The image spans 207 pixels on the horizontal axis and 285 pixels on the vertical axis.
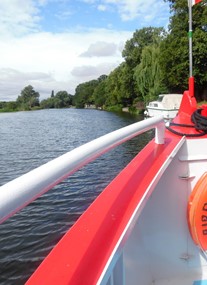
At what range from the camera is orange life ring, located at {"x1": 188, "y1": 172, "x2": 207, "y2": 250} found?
2.47m

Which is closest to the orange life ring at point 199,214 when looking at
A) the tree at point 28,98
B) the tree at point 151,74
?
the tree at point 151,74

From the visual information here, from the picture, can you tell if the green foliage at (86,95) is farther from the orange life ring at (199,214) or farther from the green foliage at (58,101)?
the orange life ring at (199,214)

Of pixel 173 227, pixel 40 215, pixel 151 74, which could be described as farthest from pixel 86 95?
pixel 173 227

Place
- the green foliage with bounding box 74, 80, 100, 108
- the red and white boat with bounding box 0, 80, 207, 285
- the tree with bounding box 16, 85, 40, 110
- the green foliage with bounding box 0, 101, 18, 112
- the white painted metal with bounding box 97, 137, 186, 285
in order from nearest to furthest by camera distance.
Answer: the red and white boat with bounding box 0, 80, 207, 285 < the white painted metal with bounding box 97, 137, 186, 285 < the green foliage with bounding box 0, 101, 18, 112 < the green foliage with bounding box 74, 80, 100, 108 < the tree with bounding box 16, 85, 40, 110

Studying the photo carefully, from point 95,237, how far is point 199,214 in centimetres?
141

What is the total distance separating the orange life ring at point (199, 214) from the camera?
247 centimetres

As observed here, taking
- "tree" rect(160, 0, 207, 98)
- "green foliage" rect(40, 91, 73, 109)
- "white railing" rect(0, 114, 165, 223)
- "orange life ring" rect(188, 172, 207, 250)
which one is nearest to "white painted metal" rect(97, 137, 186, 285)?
"orange life ring" rect(188, 172, 207, 250)

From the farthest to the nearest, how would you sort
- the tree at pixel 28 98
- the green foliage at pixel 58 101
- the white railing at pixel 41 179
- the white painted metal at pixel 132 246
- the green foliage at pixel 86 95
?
the green foliage at pixel 58 101
the tree at pixel 28 98
the green foliage at pixel 86 95
the white painted metal at pixel 132 246
the white railing at pixel 41 179

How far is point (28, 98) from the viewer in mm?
107688

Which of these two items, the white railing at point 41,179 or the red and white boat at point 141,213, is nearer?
the white railing at point 41,179

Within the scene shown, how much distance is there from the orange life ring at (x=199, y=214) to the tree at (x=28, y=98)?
99954 mm

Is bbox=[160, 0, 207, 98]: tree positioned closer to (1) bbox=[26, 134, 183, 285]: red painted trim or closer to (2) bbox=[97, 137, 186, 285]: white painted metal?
(2) bbox=[97, 137, 186, 285]: white painted metal

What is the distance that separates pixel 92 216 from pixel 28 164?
9.48m

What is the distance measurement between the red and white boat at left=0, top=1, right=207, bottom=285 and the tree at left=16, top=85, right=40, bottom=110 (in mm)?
99830
